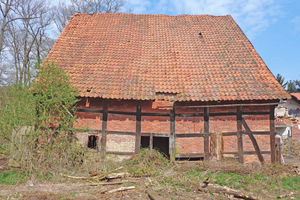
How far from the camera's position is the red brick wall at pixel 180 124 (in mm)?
8023

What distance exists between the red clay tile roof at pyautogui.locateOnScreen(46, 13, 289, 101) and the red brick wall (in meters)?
0.63

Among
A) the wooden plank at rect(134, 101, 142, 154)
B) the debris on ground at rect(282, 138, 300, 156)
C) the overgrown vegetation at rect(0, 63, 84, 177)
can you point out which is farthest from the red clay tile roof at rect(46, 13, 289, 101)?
the debris on ground at rect(282, 138, 300, 156)

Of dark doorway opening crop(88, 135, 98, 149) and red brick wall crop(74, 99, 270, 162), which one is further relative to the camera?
dark doorway opening crop(88, 135, 98, 149)

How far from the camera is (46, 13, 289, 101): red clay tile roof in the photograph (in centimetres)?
802

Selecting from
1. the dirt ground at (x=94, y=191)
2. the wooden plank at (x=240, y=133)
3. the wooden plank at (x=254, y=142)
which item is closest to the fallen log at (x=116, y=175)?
the dirt ground at (x=94, y=191)

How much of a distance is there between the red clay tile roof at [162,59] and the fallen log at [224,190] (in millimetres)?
3246

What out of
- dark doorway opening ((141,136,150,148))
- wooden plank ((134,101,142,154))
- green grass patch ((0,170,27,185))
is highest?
wooden plank ((134,101,142,154))

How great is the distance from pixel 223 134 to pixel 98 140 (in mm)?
5105

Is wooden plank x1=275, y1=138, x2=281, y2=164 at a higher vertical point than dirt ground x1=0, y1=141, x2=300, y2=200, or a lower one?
higher

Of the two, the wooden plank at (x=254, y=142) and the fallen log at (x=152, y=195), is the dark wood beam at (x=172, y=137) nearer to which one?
the fallen log at (x=152, y=195)

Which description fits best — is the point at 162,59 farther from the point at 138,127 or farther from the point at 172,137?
the point at 172,137

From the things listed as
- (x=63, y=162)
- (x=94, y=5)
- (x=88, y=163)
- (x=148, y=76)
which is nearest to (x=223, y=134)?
(x=148, y=76)

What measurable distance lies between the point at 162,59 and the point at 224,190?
20.4ft

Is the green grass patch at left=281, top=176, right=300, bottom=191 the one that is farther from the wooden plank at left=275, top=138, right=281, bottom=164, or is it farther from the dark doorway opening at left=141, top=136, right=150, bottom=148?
the dark doorway opening at left=141, top=136, right=150, bottom=148
